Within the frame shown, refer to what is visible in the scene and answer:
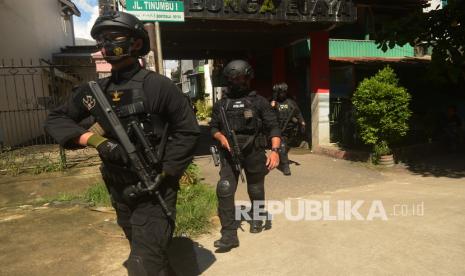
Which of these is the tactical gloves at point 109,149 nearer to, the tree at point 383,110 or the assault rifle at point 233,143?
the assault rifle at point 233,143

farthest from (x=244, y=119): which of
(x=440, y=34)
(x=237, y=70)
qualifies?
(x=440, y=34)

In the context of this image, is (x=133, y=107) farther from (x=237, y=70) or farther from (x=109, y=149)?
(x=237, y=70)

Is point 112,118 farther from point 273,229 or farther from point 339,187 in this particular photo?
point 339,187

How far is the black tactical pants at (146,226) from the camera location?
2.29 metres

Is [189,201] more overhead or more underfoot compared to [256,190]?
more underfoot

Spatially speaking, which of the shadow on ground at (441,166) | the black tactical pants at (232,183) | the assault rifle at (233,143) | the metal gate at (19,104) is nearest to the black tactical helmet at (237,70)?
the assault rifle at (233,143)

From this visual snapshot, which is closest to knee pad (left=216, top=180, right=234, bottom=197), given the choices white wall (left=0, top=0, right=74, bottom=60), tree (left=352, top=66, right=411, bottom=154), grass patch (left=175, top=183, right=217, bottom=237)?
grass patch (left=175, top=183, right=217, bottom=237)

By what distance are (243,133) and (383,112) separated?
15.3 feet

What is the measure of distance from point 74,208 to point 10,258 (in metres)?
1.59

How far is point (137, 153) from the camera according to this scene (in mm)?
2270

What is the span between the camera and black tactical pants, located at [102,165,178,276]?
7.52 feet

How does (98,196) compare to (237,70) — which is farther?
(98,196)

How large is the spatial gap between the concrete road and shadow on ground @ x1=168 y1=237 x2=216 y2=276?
2cm

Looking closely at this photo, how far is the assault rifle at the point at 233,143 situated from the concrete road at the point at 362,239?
766 millimetres
